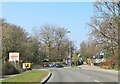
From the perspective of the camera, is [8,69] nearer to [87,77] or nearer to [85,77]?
[85,77]

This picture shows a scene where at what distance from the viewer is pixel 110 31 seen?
67.2 m

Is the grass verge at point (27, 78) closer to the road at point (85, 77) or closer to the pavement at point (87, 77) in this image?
the pavement at point (87, 77)

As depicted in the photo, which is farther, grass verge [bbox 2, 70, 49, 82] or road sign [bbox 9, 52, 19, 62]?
road sign [bbox 9, 52, 19, 62]

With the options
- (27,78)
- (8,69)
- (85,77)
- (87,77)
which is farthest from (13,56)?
(27,78)

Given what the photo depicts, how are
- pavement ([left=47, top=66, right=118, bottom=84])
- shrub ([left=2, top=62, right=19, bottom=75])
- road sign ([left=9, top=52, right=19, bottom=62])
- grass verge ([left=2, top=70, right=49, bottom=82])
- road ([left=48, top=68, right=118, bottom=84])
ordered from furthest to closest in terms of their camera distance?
road sign ([left=9, top=52, right=19, bottom=62]) < shrub ([left=2, top=62, right=19, bottom=75]) < road ([left=48, top=68, right=118, bottom=84]) < pavement ([left=47, top=66, right=118, bottom=84]) < grass verge ([left=2, top=70, right=49, bottom=82])

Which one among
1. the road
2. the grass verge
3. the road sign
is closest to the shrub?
the road sign

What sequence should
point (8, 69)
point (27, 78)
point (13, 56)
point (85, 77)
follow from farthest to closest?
point (13, 56)
point (8, 69)
point (85, 77)
point (27, 78)

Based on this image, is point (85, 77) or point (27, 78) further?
point (85, 77)

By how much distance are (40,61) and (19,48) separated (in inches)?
1439

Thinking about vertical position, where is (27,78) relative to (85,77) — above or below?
above

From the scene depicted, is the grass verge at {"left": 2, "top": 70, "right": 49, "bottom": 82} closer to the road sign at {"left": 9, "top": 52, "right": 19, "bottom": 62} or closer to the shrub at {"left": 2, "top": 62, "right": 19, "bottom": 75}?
the shrub at {"left": 2, "top": 62, "right": 19, "bottom": 75}

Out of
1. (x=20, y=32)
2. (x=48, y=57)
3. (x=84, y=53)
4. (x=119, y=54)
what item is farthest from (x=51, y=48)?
(x=119, y=54)

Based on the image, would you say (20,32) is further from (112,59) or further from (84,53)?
(84,53)

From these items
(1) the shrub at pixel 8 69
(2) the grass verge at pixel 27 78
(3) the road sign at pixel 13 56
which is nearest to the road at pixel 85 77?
(2) the grass verge at pixel 27 78
